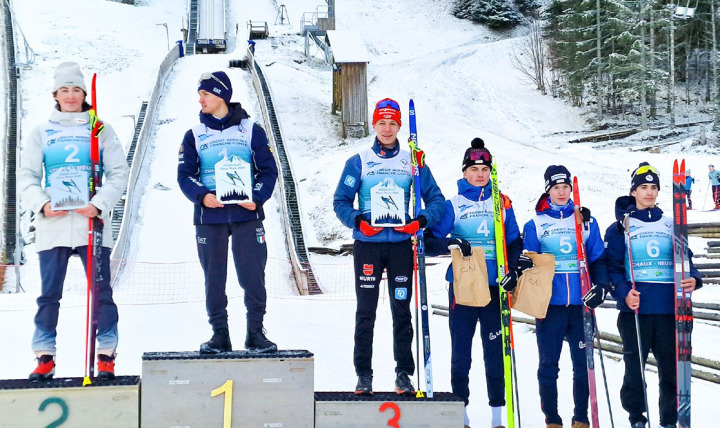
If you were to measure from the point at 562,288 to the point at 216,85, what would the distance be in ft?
8.76

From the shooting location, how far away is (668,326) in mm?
4672

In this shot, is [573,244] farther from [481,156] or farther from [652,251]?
[481,156]

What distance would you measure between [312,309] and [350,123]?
1518 cm

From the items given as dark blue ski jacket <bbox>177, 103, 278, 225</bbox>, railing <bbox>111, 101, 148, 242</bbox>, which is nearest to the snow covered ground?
railing <bbox>111, 101, 148, 242</bbox>

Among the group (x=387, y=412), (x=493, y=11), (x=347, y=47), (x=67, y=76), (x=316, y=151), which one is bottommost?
(x=387, y=412)

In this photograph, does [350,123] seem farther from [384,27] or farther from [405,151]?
[384,27]

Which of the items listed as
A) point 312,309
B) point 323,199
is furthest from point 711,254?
point 323,199

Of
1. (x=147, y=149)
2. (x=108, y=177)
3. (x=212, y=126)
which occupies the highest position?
(x=147, y=149)

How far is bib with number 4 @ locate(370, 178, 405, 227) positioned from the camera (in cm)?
461

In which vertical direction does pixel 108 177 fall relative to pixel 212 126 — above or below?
below

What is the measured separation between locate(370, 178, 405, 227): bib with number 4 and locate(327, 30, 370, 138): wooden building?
61.0ft

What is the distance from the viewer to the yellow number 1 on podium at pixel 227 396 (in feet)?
12.9

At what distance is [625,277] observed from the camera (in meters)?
4.85

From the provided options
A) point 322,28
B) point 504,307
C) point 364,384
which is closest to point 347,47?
point 322,28
